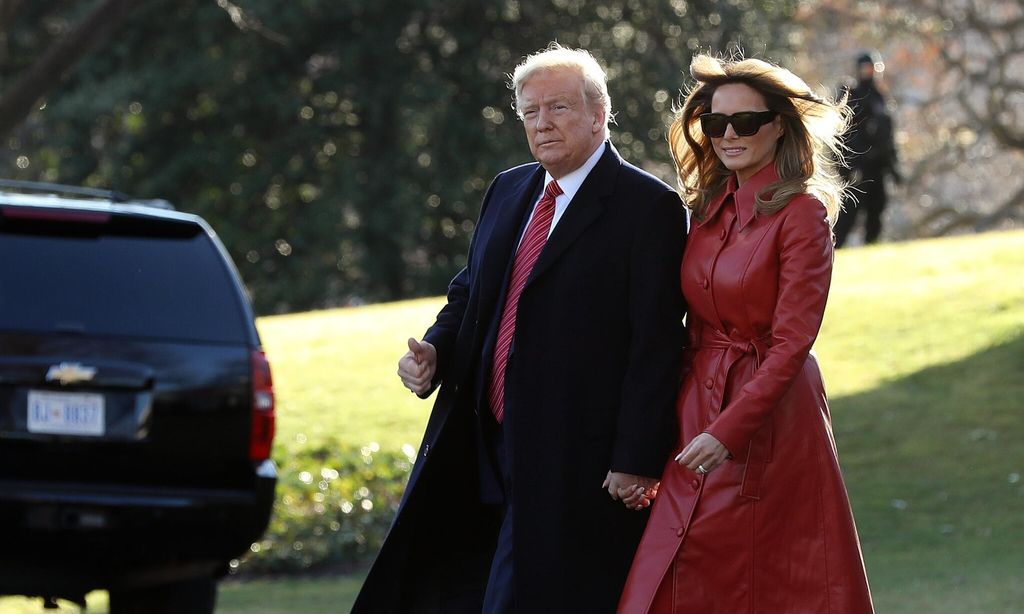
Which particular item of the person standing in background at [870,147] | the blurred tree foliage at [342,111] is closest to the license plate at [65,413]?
the person standing in background at [870,147]

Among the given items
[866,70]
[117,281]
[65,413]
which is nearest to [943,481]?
[117,281]

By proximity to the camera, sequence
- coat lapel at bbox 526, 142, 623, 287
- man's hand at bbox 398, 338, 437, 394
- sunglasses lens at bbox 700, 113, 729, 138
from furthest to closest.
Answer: man's hand at bbox 398, 338, 437, 394
coat lapel at bbox 526, 142, 623, 287
sunglasses lens at bbox 700, 113, 729, 138

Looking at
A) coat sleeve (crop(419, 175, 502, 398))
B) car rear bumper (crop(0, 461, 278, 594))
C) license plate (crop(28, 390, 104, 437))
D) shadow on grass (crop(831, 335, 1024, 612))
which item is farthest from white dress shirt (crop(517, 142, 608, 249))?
shadow on grass (crop(831, 335, 1024, 612))

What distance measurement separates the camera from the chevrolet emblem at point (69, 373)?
21.2ft

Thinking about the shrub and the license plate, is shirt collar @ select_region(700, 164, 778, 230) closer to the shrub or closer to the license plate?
the license plate

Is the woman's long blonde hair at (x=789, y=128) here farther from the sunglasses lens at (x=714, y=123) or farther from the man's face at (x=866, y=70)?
the man's face at (x=866, y=70)

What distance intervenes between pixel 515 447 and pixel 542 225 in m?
0.69

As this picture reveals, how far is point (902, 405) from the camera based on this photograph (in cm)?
1338

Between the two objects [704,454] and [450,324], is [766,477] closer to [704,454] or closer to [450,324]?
[704,454]

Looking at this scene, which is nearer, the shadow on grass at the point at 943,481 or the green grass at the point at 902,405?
the shadow on grass at the point at 943,481

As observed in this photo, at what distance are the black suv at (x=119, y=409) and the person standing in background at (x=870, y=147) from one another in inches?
518

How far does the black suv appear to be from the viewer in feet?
21.2

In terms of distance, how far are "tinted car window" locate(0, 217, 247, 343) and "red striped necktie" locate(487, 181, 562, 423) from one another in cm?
191

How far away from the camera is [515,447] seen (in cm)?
497
